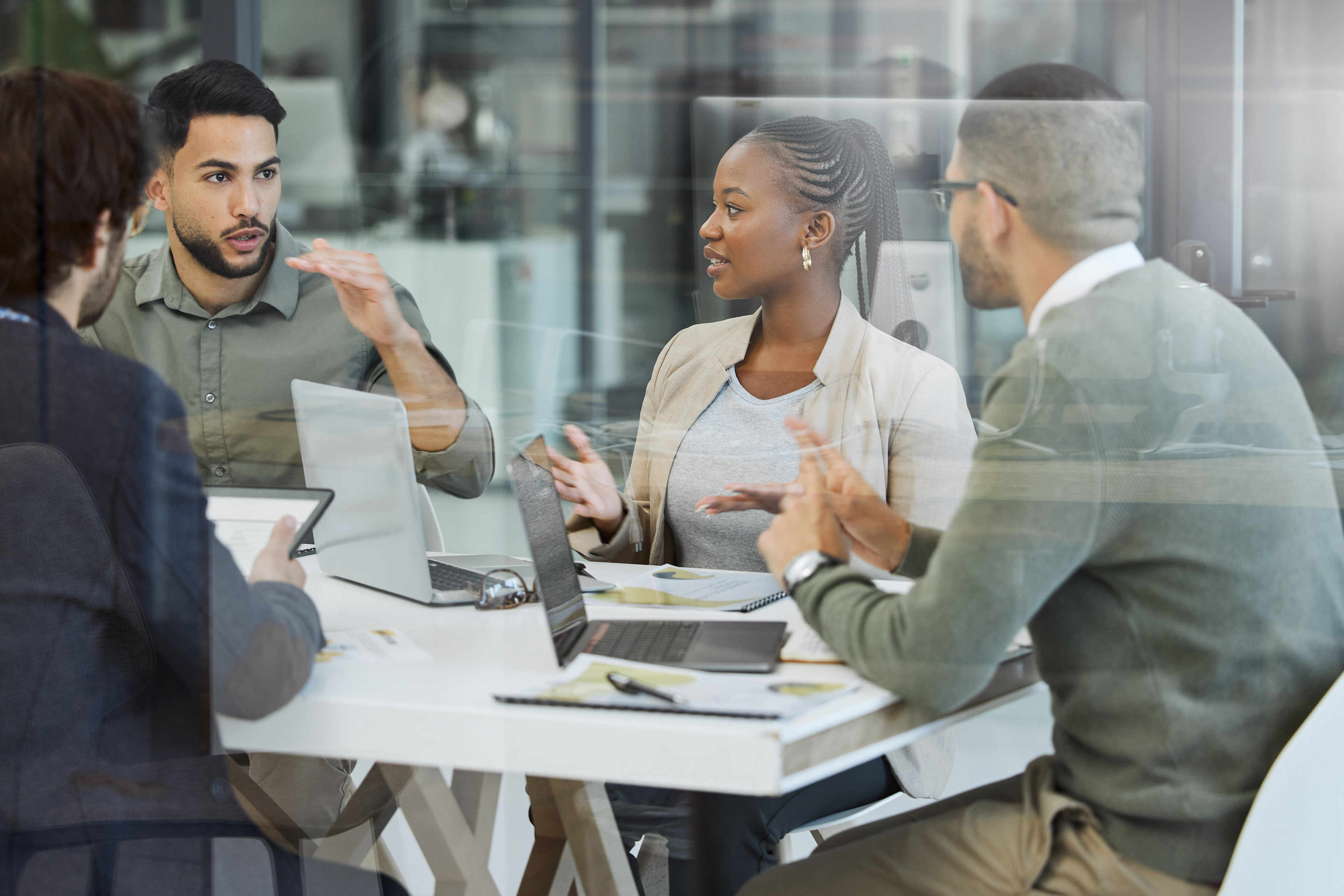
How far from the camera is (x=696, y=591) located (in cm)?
165

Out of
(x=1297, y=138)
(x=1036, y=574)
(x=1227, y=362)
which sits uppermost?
(x=1297, y=138)

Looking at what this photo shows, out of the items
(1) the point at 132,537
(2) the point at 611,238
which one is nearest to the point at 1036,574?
(1) the point at 132,537

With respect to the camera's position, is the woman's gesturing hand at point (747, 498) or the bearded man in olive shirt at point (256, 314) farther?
the bearded man in olive shirt at point (256, 314)

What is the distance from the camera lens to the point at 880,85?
6.57ft

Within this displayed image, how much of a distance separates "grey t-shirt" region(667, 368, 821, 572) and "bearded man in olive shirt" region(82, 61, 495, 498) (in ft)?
1.11

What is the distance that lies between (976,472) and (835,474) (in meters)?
0.37

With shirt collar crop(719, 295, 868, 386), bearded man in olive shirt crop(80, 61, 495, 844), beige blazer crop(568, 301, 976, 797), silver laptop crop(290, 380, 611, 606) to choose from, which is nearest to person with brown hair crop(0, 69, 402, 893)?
silver laptop crop(290, 380, 611, 606)

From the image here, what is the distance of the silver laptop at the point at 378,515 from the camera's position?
157 centimetres

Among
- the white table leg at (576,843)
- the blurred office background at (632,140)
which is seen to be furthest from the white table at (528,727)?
the blurred office background at (632,140)

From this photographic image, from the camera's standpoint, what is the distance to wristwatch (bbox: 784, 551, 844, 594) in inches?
50.8

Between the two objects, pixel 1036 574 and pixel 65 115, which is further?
pixel 65 115

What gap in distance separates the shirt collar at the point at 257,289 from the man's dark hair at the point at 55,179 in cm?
42

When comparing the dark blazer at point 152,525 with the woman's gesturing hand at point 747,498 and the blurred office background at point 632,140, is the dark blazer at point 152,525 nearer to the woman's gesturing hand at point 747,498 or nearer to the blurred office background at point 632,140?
the blurred office background at point 632,140

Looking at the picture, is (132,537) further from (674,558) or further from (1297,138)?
(1297,138)
